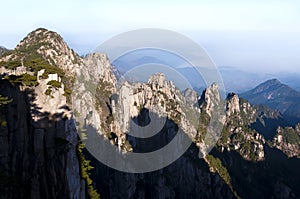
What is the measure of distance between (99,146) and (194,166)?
47.3 meters

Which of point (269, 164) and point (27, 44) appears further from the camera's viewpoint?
point (269, 164)

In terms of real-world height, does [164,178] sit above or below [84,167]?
below

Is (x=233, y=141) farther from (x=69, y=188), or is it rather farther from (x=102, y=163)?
(x=69, y=188)

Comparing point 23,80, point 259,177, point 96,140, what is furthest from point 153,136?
point 259,177

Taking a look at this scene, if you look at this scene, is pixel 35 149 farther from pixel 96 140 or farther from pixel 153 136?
pixel 153 136

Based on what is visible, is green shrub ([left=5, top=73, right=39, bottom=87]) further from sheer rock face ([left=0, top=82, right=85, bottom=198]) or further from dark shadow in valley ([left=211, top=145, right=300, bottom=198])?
dark shadow in valley ([left=211, top=145, right=300, bottom=198])

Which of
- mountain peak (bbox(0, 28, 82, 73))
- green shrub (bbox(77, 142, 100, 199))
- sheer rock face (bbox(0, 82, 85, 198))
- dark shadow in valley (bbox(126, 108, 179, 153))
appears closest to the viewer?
sheer rock face (bbox(0, 82, 85, 198))

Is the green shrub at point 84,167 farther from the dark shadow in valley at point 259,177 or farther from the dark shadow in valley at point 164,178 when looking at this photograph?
the dark shadow in valley at point 259,177

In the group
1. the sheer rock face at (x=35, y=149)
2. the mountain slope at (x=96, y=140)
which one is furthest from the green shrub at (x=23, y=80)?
the sheer rock face at (x=35, y=149)

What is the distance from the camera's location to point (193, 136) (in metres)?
147

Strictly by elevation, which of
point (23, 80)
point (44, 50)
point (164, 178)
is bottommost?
point (164, 178)

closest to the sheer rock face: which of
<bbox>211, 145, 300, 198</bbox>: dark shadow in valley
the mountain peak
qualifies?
the mountain peak

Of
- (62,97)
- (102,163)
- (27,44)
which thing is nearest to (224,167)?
(102,163)

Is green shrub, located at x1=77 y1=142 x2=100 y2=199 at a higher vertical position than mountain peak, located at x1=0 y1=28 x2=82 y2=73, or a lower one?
lower
